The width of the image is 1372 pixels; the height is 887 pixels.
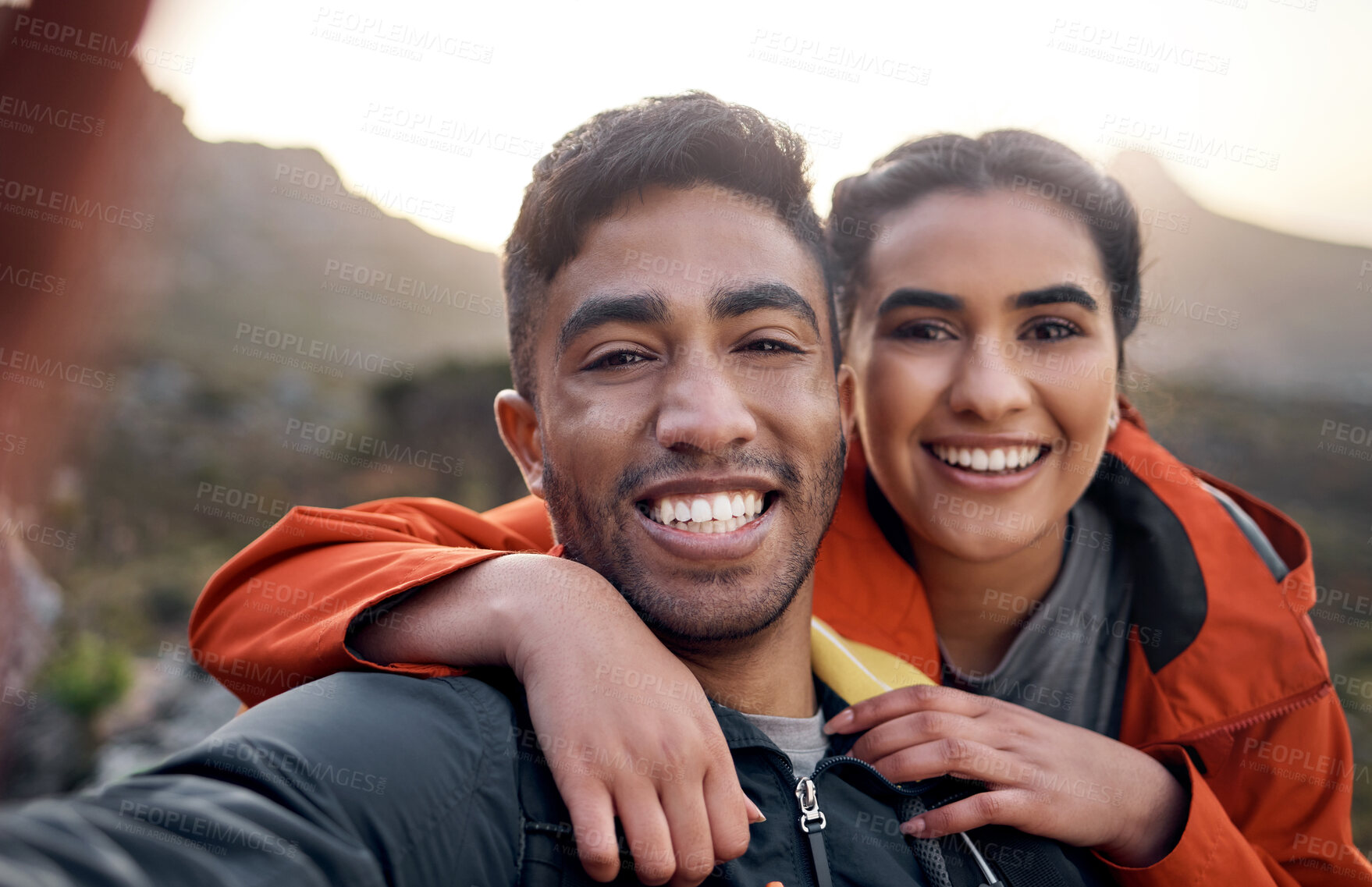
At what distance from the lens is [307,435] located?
14070 millimetres

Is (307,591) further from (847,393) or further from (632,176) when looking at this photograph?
(847,393)

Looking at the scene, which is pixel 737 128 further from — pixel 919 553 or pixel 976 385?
pixel 919 553

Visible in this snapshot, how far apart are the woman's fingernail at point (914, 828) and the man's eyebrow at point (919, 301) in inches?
52.8

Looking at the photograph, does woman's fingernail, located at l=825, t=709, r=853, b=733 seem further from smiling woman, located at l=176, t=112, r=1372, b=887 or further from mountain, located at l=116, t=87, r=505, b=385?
mountain, located at l=116, t=87, r=505, b=385

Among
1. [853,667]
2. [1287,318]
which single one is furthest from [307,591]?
[1287,318]

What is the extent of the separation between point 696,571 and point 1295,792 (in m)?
1.82

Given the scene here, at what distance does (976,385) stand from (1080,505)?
2.95 feet

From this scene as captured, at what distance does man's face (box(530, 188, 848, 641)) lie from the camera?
66.8 inches

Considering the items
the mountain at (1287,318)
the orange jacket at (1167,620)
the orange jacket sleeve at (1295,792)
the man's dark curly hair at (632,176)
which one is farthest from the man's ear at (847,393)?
the mountain at (1287,318)

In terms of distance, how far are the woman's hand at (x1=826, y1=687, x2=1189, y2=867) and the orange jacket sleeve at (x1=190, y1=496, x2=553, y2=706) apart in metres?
0.93

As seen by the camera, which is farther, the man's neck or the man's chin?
the man's neck

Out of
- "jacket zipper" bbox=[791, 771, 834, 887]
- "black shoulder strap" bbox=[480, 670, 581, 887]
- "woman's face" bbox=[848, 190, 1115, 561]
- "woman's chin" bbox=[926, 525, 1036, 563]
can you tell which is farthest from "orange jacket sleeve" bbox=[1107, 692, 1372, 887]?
"black shoulder strap" bbox=[480, 670, 581, 887]

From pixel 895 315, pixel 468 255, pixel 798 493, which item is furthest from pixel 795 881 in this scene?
pixel 468 255

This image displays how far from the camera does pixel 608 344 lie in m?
1.80
